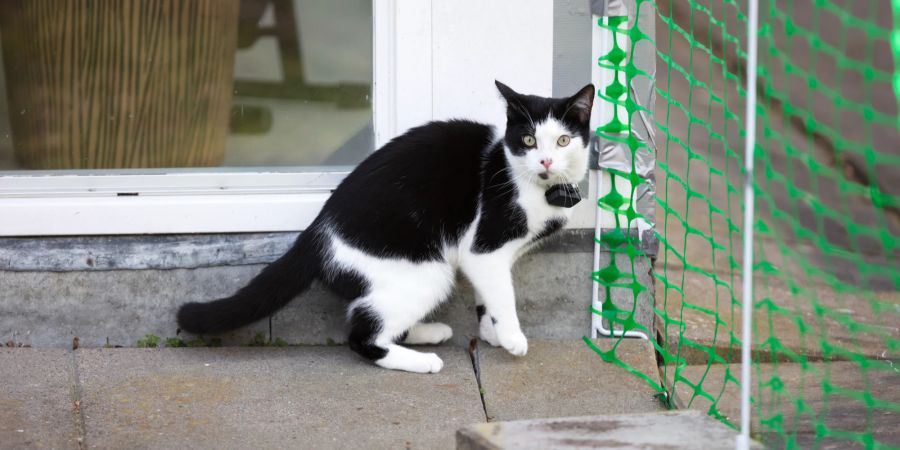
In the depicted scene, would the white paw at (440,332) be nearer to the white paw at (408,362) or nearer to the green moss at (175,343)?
the white paw at (408,362)

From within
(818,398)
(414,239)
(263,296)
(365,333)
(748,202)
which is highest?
(748,202)

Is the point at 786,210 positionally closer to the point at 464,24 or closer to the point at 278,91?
the point at 464,24

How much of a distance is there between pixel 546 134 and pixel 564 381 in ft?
2.84

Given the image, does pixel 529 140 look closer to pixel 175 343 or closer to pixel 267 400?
pixel 267 400

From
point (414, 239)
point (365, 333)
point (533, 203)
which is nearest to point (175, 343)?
point (365, 333)

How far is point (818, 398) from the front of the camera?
10.1ft

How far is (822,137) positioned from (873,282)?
Answer: 1342mm

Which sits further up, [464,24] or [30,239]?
[464,24]

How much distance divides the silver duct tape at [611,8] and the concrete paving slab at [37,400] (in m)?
2.24

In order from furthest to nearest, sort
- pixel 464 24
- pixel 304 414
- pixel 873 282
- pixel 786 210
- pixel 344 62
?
pixel 786 210
pixel 873 282
pixel 344 62
pixel 464 24
pixel 304 414

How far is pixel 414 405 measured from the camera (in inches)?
113

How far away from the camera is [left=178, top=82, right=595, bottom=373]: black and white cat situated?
3.07 metres

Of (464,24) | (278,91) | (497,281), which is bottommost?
(497,281)

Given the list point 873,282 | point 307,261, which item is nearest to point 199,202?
point 307,261
